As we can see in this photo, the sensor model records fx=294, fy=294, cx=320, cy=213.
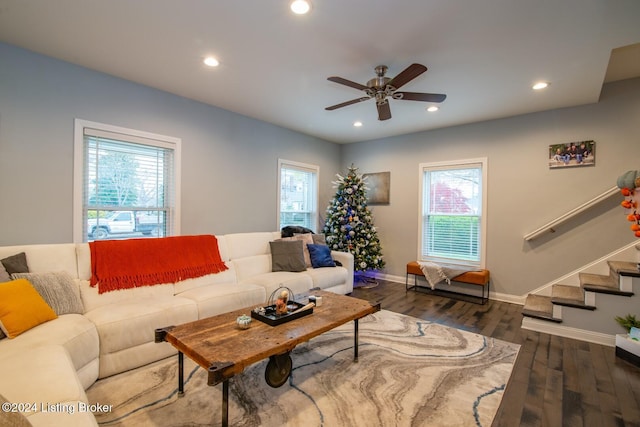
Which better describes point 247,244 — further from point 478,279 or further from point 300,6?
point 478,279

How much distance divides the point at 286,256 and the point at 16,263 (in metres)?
2.59

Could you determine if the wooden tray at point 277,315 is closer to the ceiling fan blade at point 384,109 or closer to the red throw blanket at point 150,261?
the red throw blanket at point 150,261

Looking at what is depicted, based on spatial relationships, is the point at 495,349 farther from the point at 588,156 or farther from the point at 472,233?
the point at 588,156

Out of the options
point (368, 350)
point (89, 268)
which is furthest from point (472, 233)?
point (89, 268)

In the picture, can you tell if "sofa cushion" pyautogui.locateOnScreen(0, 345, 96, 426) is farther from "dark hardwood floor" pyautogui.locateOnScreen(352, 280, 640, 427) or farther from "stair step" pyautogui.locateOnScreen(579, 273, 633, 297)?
"stair step" pyautogui.locateOnScreen(579, 273, 633, 297)

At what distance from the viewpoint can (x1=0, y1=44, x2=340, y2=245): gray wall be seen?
2695mm

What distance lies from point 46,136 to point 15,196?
0.63 meters

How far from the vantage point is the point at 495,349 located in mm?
2834

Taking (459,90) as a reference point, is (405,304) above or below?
below

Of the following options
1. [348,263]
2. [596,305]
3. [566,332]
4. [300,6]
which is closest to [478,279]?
[566,332]

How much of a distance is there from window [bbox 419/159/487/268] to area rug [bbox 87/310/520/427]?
7.03 ft

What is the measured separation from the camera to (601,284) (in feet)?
10.4

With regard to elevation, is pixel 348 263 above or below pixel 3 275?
below

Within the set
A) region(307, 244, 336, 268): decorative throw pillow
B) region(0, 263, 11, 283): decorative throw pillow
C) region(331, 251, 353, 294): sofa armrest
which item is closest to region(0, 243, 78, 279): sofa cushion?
region(0, 263, 11, 283): decorative throw pillow
